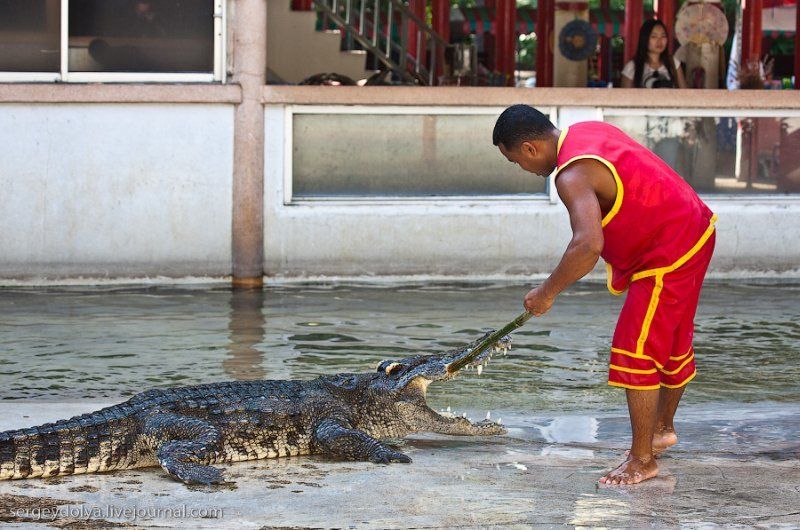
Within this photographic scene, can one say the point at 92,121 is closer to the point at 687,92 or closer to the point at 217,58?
the point at 217,58

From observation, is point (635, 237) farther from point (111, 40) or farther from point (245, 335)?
point (111, 40)

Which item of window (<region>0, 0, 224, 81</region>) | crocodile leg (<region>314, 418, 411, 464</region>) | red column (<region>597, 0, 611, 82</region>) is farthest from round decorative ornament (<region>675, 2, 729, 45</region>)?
red column (<region>597, 0, 611, 82</region>)

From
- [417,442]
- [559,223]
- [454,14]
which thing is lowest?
[417,442]

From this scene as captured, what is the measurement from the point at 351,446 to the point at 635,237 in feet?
5.21

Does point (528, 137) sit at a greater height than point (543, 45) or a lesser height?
lesser

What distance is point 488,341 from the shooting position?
210 inches

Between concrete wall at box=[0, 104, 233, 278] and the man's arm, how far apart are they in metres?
6.66

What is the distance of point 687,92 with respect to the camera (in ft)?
38.8

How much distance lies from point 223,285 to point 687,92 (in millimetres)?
4757

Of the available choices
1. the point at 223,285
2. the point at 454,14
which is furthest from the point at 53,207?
the point at 454,14

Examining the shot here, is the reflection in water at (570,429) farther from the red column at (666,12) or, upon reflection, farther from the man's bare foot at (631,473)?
the red column at (666,12)

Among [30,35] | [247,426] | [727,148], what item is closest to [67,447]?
[247,426]

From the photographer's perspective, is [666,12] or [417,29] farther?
[666,12]

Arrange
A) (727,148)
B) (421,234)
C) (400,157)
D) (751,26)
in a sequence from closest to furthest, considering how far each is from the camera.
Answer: (421,234), (400,157), (727,148), (751,26)
